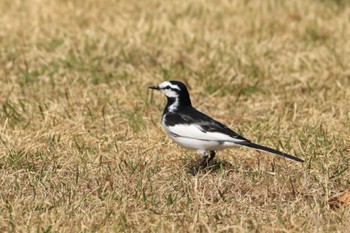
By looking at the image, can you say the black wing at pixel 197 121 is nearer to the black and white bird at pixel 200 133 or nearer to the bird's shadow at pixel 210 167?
the black and white bird at pixel 200 133

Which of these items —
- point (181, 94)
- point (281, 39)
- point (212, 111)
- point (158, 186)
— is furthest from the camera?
point (281, 39)

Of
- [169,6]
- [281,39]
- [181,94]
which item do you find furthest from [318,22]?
[181,94]

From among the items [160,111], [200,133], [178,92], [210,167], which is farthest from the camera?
[160,111]

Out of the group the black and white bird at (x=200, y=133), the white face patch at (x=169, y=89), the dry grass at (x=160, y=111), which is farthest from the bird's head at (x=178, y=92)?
the dry grass at (x=160, y=111)

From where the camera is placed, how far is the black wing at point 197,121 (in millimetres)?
6695

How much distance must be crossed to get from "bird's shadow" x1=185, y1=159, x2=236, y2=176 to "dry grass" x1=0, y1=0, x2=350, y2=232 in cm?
4

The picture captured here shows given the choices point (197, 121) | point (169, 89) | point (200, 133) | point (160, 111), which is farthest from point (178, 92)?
point (160, 111)

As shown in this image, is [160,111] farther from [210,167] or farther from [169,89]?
[210,167]

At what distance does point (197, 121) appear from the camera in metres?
6.84

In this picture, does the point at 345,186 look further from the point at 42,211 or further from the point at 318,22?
the point at 318,22

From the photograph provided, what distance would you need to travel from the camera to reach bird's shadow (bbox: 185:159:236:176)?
696 centimetres

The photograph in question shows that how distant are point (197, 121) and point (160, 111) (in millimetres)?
1991

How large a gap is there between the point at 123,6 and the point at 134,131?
14.6 ft

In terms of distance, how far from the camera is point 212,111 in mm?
8930
